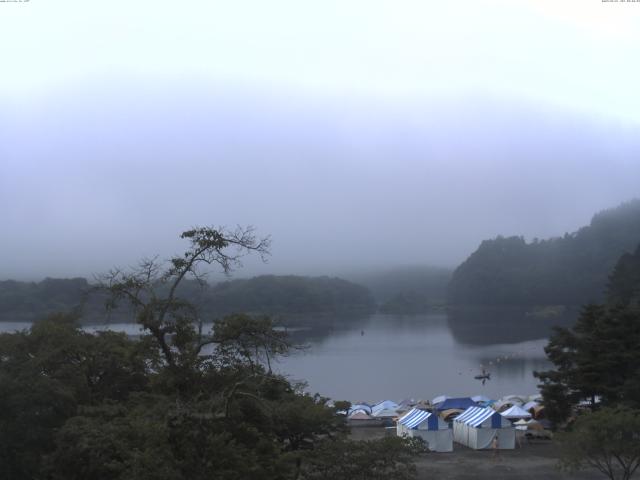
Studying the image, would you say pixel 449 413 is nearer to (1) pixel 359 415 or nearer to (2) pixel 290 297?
(1) pixel 359 415

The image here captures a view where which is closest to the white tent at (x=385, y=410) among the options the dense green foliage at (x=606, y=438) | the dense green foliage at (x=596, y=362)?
the dense green foliage at (x=596, y=362)

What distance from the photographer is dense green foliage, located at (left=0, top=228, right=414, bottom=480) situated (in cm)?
692

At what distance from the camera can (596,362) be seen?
2042 cm

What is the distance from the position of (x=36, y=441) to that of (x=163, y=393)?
2.43 metres

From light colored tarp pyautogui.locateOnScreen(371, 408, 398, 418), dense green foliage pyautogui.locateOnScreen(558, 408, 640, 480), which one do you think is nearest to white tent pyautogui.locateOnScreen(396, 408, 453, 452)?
dense green foliage pyautogui.locateOnScreen(558, 408, 640, 480)

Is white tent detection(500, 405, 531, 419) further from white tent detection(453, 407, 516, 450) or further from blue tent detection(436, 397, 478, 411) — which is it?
white tent detection(453, 407, 516, 450)

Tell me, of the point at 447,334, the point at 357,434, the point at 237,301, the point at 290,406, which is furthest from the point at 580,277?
the point at 290,406

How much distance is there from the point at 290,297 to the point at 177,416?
119745mm

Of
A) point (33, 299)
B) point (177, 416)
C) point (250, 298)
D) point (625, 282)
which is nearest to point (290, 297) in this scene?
point (250, 298)

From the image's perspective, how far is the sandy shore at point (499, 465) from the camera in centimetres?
1636

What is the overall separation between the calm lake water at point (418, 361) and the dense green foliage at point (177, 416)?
10522mm

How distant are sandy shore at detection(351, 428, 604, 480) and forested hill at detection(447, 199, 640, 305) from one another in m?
96.7

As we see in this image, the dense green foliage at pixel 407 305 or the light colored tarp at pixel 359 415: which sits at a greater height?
the dense green foliage at pixel 407 305

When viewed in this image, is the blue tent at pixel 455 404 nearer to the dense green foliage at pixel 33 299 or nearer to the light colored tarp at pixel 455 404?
the light colored tarp at pixel 455 404
